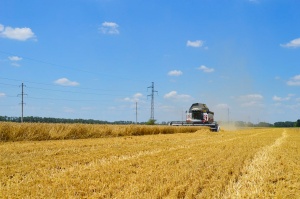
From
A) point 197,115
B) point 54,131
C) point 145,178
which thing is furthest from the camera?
point 197,115

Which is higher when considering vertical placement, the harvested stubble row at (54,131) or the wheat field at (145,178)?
the harvested stubble row at (54,131)

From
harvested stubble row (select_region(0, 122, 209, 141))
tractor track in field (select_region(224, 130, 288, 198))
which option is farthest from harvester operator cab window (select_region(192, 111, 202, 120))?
tractor track in field (select_region(224, 130, 288, 198))

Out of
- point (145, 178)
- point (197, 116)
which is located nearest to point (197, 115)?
point (197, 116)

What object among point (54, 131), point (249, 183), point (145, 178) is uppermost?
point (54, 131)

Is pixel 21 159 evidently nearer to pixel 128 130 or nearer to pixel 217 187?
pixel 217 187

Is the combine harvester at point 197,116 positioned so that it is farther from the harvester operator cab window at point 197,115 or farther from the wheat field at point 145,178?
the wheat field at point 145,178

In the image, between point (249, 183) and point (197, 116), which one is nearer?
point (249, 183)

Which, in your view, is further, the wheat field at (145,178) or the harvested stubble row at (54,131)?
the harvested stubble row at (54,131)

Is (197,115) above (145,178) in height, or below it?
above

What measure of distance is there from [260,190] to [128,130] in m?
23.5

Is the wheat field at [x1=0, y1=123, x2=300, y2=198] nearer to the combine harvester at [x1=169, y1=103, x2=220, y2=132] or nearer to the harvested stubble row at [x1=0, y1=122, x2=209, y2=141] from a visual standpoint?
the harvested stubble row at [x1=0, y1=122, x2=209, y2=141]

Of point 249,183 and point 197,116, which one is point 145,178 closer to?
point 249,183

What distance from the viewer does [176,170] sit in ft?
27.4

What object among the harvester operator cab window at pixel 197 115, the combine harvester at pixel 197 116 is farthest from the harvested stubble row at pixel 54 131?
the harvester operator cab window at pixel 197 115
